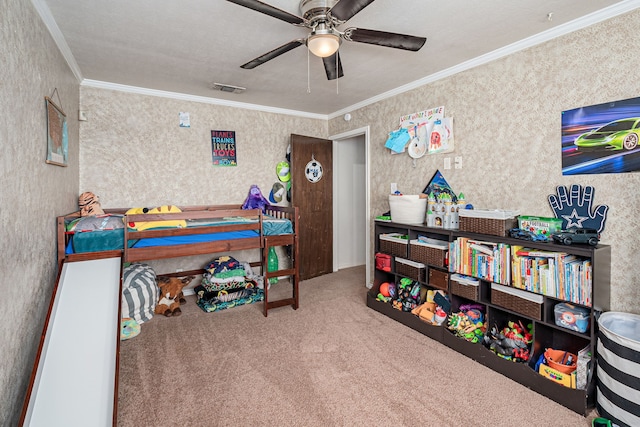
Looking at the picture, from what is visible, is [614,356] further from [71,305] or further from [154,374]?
[71,305]

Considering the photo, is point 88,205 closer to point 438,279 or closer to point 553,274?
point 438,279

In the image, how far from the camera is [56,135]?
225cm

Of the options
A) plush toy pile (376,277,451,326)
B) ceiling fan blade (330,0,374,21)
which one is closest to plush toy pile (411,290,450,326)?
plush toy pile (376,277,451,326)

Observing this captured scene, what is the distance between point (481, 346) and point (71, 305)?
2823 mm

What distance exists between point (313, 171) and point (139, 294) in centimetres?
259

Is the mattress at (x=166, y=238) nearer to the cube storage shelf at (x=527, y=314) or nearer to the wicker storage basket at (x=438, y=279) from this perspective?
the cube storage shelf at (x=527, y=314)

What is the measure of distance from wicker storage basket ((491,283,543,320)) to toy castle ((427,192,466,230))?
24.8 inches

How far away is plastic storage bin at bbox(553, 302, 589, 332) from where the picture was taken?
1.87 meters

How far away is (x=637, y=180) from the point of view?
1870mm

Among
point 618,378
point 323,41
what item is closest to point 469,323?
point 618,378

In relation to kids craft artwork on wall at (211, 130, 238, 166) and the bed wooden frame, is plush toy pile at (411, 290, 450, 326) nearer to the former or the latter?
the bed wooden frame

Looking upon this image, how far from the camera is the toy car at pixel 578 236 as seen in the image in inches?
74.3

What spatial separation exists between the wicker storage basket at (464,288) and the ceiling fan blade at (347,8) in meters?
2.04

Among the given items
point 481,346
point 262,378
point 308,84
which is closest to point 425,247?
point 481,346
